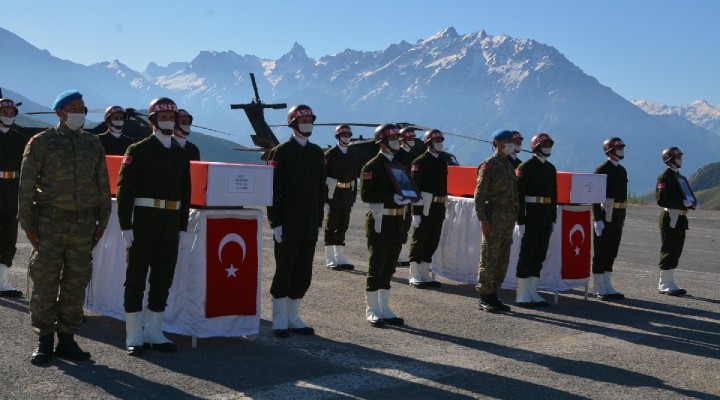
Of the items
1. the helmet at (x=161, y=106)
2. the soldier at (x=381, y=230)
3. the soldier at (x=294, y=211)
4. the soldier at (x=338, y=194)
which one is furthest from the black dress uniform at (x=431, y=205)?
the helmet at (x=161, y=106)

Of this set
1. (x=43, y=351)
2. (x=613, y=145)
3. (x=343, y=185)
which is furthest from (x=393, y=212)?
(x=343, y=185)

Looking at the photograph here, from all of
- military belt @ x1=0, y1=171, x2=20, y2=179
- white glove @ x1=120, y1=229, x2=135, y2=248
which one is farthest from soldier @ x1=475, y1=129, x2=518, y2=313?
military belt @ x1=0, y1=171, x2=20, y2=179

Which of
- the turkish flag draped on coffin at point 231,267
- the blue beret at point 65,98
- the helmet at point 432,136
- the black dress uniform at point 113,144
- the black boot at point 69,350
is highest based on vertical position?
the helmet at point 432,136

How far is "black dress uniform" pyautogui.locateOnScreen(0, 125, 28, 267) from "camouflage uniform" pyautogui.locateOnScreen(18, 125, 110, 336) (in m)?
3.41

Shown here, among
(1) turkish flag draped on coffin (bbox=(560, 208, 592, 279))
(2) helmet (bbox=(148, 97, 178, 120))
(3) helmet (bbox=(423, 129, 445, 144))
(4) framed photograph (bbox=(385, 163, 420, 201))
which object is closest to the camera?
(2) helmet (bbox=(148, 97, 178, 120))

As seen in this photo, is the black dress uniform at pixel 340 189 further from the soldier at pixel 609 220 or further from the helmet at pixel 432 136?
the soldier at pixel 609 220

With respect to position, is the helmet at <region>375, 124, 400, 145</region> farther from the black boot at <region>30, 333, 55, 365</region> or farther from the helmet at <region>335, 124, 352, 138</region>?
the helmet at <region>335, 124, 352, 138</region>

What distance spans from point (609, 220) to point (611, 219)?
4cm

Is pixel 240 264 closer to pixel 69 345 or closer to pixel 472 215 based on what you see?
pixel 69 345

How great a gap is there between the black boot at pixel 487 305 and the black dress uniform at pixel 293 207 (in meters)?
2.82

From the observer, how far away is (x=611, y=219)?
459 inches

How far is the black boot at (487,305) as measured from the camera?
10068 millimetres

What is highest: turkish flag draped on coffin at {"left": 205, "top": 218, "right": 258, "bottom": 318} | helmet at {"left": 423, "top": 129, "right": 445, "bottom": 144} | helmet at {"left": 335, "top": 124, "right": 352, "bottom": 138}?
helmet at {"left": 335, "top": 124, "right": 352, "bottom": 138}

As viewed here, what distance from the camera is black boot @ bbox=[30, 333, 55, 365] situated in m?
6.63
